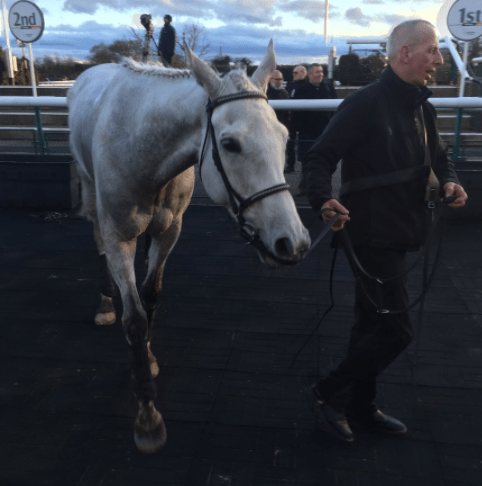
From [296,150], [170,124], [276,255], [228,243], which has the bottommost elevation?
[228,243]

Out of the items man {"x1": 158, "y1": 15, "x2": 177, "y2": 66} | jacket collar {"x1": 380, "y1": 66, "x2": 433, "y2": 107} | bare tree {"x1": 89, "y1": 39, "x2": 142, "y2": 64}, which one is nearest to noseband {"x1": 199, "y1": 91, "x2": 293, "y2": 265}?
jacket collar {"x1": 380, "y1": 66, "x2": 433, "y2": 107}

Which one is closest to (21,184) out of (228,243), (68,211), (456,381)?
(68,211)

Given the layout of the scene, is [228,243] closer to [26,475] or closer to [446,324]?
[446,324]

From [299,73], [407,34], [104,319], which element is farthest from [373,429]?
[299,73]

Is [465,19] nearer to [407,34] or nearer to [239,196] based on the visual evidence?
[407,34]

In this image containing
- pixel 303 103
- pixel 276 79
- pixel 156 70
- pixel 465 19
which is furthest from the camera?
pixel 465 19

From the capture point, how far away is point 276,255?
214 centimetres

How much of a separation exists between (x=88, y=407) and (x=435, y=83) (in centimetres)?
1524

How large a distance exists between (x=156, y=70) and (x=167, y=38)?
9419 mm

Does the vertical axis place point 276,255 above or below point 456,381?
above

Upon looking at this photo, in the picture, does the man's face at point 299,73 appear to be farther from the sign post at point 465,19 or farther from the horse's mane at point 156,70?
the horse's mane at point 156,70

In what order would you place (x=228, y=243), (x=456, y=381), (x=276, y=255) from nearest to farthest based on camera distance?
(x=276, y=255)
(x=456, y=381)
(x=228, y=243)

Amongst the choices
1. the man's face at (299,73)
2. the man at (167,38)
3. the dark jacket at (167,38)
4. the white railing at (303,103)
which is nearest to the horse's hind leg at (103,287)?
the white railing at (303,103)

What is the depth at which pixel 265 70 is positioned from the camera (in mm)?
2572
